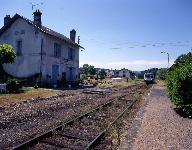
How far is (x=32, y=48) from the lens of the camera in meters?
39.1

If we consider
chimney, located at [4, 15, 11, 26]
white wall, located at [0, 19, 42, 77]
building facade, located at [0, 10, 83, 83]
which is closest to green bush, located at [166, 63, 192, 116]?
building facade, located at [0, 10, 83, 83]

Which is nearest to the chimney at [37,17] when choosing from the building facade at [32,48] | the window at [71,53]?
the building facade at [32,48]

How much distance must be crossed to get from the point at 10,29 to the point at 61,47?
755 cm

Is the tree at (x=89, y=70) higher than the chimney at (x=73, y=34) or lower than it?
lower

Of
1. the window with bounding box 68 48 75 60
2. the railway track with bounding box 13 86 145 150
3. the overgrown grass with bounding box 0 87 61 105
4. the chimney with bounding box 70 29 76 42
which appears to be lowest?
the railway track with bounding box 13 86 145 150

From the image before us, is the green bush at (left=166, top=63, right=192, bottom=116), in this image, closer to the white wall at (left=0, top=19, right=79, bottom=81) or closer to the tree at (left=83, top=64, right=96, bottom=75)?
the white wall at (left=0, top=19, right=79, bottom=81)

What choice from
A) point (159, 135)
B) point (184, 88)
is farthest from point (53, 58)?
point (159, 135)

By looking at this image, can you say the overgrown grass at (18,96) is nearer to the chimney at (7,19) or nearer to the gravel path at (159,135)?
the gravel path at (159,135)

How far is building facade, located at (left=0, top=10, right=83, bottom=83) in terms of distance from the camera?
38.6m

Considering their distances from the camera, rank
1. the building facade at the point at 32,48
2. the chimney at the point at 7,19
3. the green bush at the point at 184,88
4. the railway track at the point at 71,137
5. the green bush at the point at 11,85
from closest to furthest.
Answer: the railway track at the point at 71,137 < the green bush at the point at 184,88 < the green bush at the point at 11,85 < the building facade at the point at 32,48 < the chimney at the point at 7,19

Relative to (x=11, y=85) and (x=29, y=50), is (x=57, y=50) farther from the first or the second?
(x=11, y=85)

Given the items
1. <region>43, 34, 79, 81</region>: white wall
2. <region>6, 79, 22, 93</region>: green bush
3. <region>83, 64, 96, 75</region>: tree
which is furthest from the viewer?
<region>83, 64, 96, 75</region>: tree

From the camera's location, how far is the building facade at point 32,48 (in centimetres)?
3859

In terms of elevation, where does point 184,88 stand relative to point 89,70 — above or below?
below
